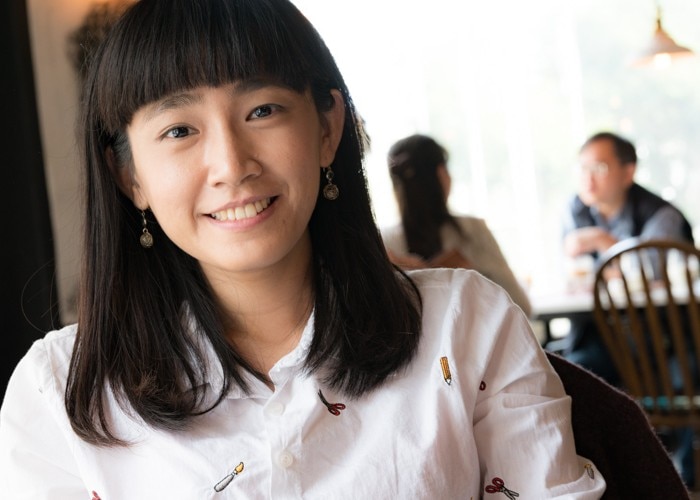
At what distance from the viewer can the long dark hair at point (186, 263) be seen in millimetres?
1250

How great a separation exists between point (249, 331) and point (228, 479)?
0.23 meters

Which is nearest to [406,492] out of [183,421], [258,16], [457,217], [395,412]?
[395,412]

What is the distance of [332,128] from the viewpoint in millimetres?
1395

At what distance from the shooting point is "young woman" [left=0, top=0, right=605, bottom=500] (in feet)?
4.09

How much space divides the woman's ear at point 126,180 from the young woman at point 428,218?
1.87 m

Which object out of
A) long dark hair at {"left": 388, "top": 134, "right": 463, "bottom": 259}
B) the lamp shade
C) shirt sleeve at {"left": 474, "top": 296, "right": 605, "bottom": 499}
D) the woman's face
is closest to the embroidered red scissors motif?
shirt sleeve at {"left": 474, "top": 296, "right": 605, "bottom": 499}

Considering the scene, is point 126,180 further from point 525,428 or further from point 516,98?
point 516,98

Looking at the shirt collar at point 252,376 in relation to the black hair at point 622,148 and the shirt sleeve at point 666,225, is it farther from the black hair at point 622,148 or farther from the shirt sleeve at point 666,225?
the black hair at point 622,148

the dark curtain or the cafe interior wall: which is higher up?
the dark curtain

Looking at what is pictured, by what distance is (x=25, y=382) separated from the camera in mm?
1352

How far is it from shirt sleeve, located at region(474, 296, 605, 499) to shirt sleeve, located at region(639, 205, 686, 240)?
110 inches

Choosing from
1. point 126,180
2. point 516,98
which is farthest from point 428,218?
point 516,98

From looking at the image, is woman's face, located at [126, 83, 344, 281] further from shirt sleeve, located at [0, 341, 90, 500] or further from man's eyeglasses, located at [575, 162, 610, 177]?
man's eyeglasses, located at [575, 162, 610, 177]

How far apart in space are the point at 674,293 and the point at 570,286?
66cm
